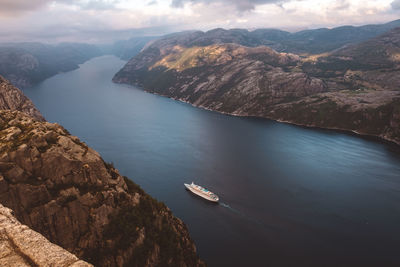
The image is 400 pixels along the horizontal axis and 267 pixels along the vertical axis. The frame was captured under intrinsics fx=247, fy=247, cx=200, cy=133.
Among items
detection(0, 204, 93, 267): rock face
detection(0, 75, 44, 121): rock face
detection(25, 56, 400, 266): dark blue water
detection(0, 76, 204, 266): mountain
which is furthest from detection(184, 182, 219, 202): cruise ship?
detection(0, 204, 93, 267): rock face

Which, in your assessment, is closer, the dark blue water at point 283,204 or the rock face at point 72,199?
the rock face at point 72,199

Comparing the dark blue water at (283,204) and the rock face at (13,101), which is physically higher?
the rock face at (13,101)

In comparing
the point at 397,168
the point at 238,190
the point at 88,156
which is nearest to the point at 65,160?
the point at 88,156

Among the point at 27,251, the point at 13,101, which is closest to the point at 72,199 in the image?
A: the point at 27,251

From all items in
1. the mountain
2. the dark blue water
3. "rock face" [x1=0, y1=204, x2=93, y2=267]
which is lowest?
the dark blue water

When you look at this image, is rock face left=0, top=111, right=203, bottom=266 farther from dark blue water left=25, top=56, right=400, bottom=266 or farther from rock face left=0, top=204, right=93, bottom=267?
rock face left=0, top=204, right=93, bottom=267

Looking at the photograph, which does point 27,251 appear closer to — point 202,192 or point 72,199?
point 72,199

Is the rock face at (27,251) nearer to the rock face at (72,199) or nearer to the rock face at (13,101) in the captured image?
the rock face at (72,199)

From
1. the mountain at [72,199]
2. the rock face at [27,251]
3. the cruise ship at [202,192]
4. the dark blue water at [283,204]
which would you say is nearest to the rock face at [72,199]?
the mountain at [72,199]
